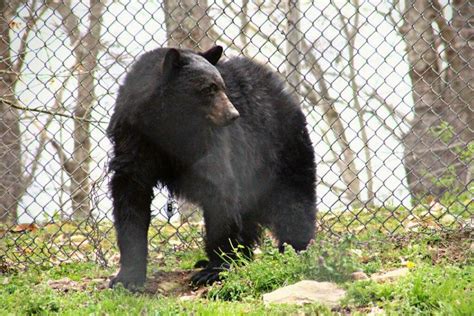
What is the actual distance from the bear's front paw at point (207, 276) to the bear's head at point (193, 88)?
1099mm

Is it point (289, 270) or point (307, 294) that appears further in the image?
point (289, 270)

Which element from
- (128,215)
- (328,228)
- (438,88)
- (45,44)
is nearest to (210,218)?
(128,215)

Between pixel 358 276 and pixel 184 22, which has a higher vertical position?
pixel 184 22

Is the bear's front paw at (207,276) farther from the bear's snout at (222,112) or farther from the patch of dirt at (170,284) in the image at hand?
the bear's snout at (222,112)

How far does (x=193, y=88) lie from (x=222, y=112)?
0.29 m

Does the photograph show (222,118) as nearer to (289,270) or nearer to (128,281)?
(289,270)

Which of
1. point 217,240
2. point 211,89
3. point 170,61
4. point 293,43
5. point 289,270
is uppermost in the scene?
point 293,43

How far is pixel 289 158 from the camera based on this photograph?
19.9 ft

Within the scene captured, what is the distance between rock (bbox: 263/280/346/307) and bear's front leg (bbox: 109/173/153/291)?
47.9 inches

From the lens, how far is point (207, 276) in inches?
203

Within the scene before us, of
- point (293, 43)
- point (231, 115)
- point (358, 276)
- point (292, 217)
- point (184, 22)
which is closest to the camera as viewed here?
point (358, 276)

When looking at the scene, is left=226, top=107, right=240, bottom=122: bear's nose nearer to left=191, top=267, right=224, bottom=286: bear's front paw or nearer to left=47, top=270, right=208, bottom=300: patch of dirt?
left=191, top=267, right=224, bottom=286: bear's front paw

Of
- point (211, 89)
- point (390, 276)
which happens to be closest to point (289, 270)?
point (390, 276)

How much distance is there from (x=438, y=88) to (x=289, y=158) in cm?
584
